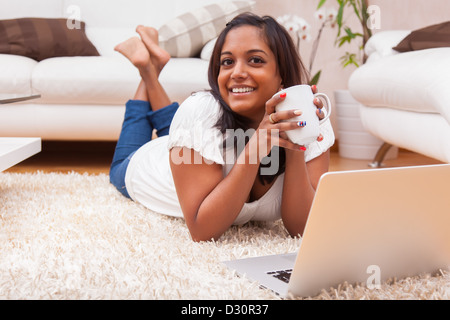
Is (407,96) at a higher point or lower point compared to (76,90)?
higher

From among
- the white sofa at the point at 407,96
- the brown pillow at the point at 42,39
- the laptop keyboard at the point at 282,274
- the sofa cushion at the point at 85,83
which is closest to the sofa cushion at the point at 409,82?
the white sofa at the point at 407,96

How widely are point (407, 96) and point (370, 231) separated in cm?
108

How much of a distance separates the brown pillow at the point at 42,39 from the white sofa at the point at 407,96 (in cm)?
135

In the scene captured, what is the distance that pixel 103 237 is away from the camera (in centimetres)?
114

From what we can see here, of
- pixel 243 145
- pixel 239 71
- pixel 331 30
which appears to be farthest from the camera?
pixel 331 30

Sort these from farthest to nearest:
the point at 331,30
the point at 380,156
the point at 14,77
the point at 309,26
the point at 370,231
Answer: the point at 331,30 → the point at 309,26 → the point at 380,156 → the point at 14,77 → the point at 370,231

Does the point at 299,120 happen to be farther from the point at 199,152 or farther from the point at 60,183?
the point at 60,183

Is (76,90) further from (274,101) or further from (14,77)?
(274,101)

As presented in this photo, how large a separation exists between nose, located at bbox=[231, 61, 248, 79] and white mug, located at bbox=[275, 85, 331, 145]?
15 cm

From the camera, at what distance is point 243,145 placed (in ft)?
3.61

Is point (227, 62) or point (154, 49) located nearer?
point (227, 62)

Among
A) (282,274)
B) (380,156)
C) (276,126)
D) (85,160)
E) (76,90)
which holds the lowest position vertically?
(85,160)

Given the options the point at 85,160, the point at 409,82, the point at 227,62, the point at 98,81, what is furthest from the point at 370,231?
the point at 85,160

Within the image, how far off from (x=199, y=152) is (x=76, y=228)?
0.38 m
